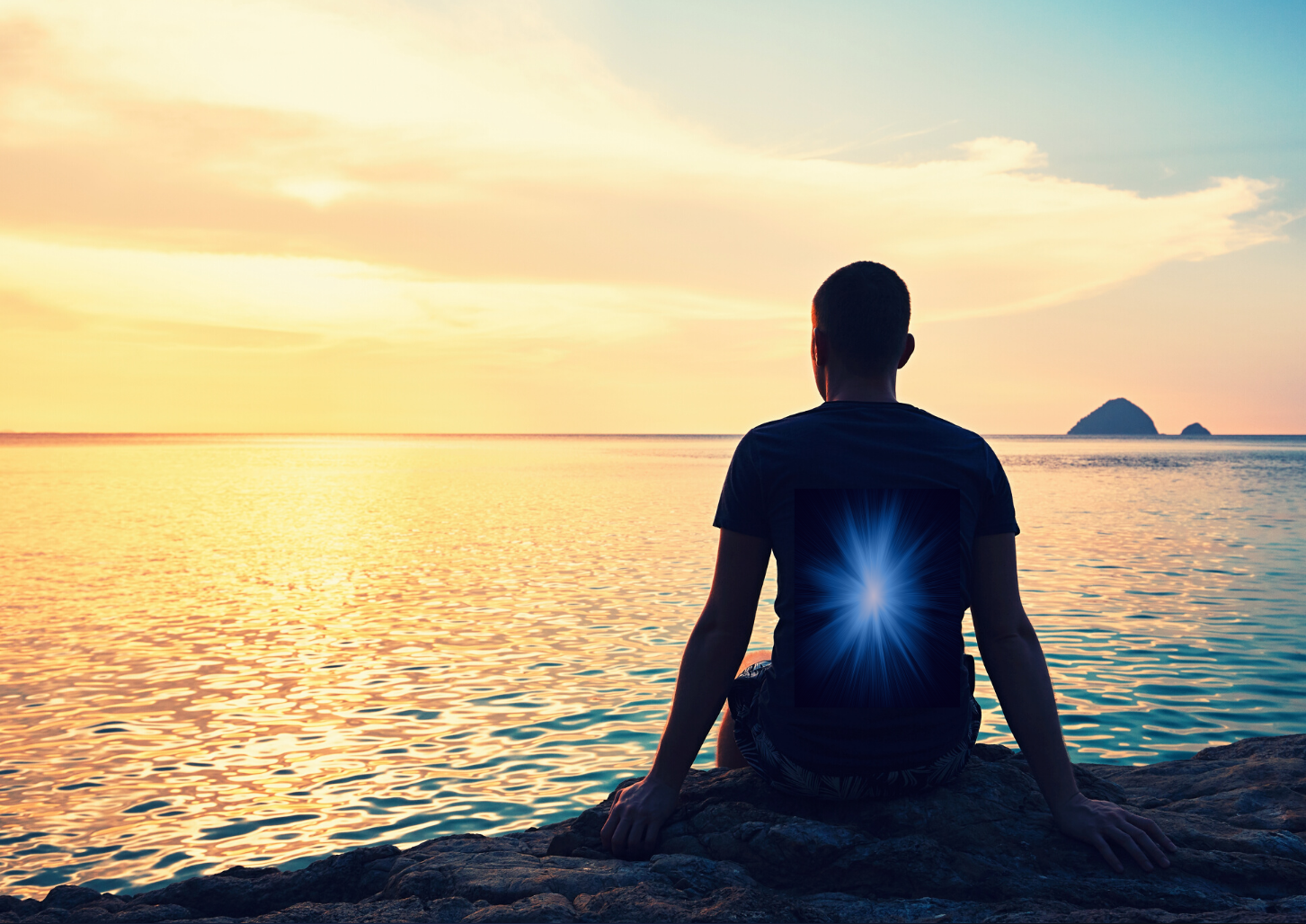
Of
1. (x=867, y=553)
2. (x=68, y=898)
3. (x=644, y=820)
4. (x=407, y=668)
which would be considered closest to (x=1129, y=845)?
(x=867, y=553)

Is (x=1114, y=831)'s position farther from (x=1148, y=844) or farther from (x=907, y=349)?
(x=907, y=349)

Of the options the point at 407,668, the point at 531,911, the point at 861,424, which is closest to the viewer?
the point at 531,911

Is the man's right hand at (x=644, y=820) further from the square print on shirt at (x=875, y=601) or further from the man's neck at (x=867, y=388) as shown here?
the man's neck at (x=867, y=388)

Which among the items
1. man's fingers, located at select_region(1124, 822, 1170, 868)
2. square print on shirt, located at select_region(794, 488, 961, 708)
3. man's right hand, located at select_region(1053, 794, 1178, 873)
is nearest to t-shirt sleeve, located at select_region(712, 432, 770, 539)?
square print on shirt, located at select_region(794, 488, 961, 708)

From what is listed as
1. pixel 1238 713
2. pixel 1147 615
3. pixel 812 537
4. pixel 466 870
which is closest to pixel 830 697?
pixel 812 537

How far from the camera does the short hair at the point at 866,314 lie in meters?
3.10

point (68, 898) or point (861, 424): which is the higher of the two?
point (861, 424)

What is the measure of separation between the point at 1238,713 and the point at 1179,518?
72.9 ft

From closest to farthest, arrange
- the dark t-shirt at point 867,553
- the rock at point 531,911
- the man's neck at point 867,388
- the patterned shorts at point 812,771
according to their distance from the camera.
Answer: the rock at point 531,911
the dark t-shirt at point 867,553
the man's neck at point 867,388
the patterned shorts at point 812,771

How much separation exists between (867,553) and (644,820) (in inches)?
52.7

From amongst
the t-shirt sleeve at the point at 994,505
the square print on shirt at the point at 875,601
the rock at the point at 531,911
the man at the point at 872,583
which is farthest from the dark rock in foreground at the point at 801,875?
the t-shirt sleeve at the point at 994,505

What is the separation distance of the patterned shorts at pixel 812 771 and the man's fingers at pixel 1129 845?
0.53 metres

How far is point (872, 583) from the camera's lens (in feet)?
10.2

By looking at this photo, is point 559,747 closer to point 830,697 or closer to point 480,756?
point 480,756
